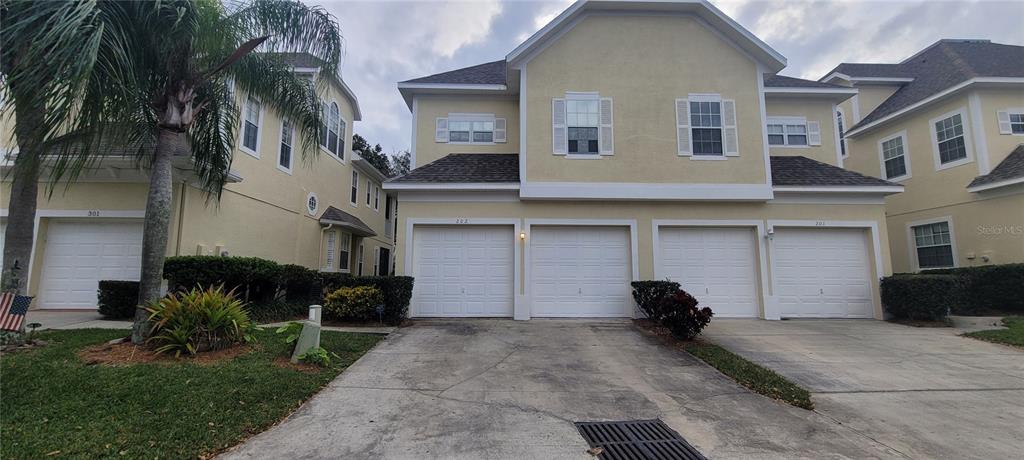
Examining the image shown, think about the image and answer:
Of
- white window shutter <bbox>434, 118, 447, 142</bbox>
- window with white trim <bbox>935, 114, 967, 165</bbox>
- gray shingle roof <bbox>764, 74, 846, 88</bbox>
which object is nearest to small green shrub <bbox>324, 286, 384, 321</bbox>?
white window shutter <bbox>434, 118, 447, 142</bbox>

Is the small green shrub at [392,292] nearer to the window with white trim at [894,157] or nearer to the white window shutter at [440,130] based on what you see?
the white window shutter at [440,130]

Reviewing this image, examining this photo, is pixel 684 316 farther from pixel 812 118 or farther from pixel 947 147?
pixel 947 147

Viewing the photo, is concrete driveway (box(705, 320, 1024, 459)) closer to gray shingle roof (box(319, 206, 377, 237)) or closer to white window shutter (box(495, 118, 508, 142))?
white window shutter (box(495, 118, 508, 142))

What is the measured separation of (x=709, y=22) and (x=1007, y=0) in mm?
8611

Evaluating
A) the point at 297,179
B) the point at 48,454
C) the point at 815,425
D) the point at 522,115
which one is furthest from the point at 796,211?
the point at 297,179

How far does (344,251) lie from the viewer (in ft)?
57.7

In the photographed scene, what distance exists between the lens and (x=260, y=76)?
816 centimetres

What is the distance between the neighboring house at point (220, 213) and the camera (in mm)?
9992

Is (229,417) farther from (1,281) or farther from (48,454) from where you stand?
(1,281)

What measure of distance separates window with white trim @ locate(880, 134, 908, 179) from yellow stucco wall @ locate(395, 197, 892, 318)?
541cm

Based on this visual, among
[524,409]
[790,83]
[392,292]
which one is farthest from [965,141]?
[392,292]

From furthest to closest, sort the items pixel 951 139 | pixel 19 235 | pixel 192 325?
1. pixel 951 139
2. pixel 19 235
3. pixel 192 325

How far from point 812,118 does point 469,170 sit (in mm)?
11344

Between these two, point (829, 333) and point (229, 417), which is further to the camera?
point (829, 333)
